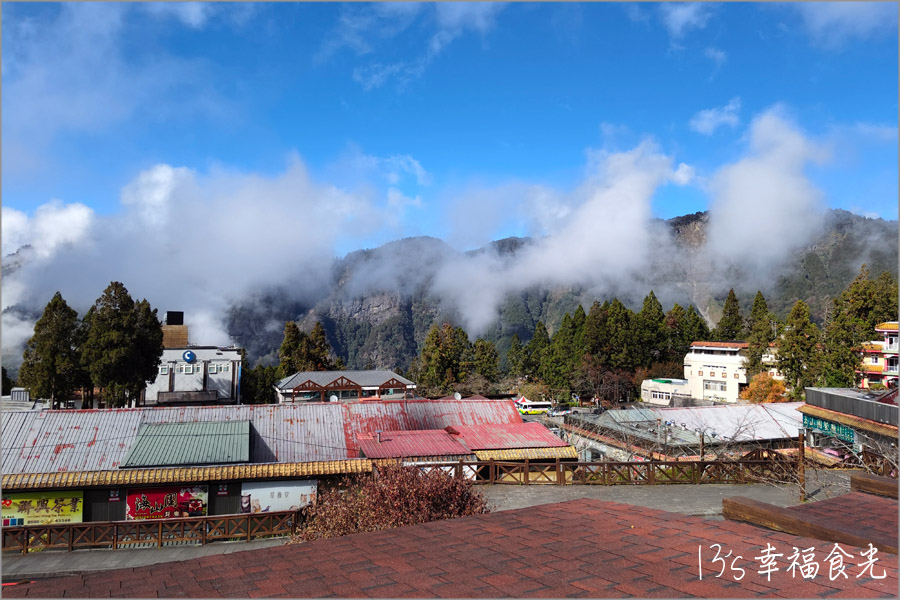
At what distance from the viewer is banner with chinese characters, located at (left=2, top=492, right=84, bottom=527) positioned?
17.7 meters

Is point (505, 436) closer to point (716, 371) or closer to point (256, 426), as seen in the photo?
point (256, 426)

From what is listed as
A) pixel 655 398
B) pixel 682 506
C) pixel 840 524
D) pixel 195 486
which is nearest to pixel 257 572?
pixel 840 524

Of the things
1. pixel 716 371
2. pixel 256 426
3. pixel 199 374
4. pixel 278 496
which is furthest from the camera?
pixel 716 371

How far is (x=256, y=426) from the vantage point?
24250 millimetres

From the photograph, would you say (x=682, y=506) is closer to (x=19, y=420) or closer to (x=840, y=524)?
(x=840, y=524)

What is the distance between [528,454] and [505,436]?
2443mm

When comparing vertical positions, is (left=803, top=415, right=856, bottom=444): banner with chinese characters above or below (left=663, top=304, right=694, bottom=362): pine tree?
below

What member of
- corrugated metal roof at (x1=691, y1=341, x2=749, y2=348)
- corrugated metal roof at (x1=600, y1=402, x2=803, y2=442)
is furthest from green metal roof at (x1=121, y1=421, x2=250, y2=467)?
corrugated metal roof at (x1=691, y1=341, x2=749, y2=348)

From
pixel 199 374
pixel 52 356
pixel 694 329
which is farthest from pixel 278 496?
pixel 694 329

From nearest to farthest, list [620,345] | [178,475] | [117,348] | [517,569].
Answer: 1. [517,569]
2. [178,475]
3. [117,348]
4. [620,345]

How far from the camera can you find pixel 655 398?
63812mm

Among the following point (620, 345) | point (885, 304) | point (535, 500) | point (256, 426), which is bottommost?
point (256, 426)

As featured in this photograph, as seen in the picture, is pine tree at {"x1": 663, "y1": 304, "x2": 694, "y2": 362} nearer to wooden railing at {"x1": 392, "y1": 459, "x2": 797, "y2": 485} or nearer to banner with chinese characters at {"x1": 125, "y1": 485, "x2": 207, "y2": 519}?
wooden railing at {"x1": 392, "y1": 459, "x2": 797, "y2": 485}

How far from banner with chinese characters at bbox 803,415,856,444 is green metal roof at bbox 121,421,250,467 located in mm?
21626
